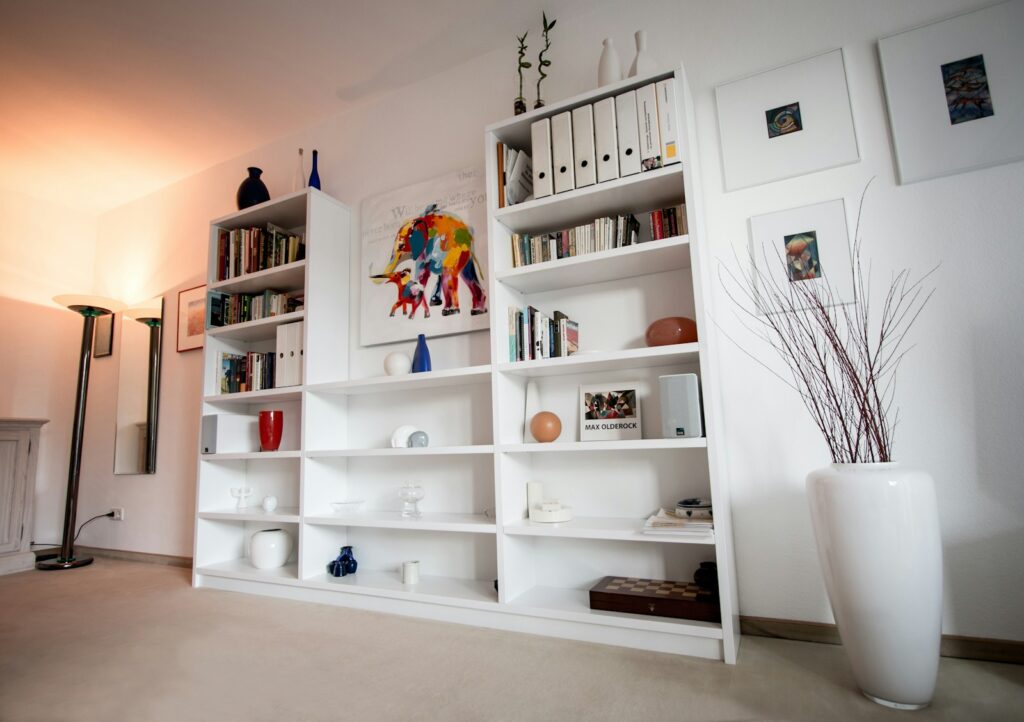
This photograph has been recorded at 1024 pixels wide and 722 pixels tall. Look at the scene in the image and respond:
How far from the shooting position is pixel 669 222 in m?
2.13

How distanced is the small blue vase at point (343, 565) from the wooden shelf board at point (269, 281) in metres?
1.46

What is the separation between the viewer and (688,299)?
2203 mm

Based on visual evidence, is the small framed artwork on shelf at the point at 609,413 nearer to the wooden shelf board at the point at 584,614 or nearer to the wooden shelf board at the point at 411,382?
the wooden shelf board at the point at 411,382

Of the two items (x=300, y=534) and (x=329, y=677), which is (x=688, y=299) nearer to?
(x=329, y=677)

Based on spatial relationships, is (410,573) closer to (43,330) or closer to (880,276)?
(880,276)

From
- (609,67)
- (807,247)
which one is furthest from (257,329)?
(807,247)

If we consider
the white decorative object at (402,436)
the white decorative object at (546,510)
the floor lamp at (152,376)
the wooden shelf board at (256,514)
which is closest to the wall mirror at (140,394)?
the floor lamp at (152,376)

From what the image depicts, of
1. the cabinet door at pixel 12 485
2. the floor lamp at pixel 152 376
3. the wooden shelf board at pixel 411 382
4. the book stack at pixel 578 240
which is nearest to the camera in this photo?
the book stack at pixel 578 240

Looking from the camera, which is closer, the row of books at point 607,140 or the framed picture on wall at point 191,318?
the row of books at point 607,140

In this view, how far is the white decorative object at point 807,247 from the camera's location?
1.97m

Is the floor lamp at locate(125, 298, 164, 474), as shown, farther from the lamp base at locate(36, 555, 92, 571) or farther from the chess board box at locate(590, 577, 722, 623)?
the chess board box at locate(590, 577, 722, 623)

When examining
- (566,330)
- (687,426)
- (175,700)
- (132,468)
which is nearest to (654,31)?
(566,330)

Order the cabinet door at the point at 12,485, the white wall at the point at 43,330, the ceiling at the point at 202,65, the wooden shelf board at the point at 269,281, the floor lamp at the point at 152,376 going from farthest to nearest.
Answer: the white wall at the point at 43,330 < the floor lamp at the point at 152,376 < the cabinet door at the point at 12,485 < the wooden shelf board at the point at 269,281 < the ceiling at the point at 202,65

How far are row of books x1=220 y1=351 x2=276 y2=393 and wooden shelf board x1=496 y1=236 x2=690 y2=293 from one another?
1.53m
